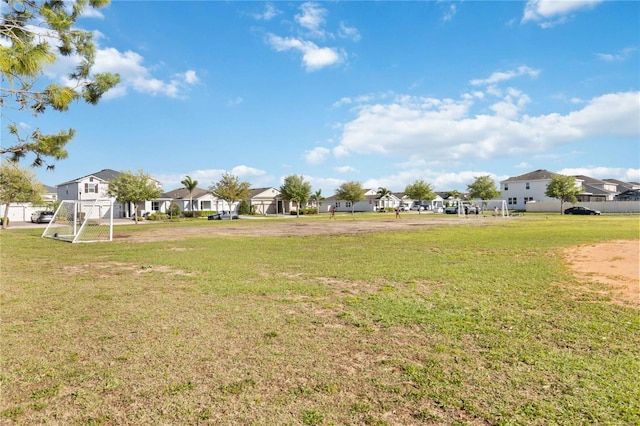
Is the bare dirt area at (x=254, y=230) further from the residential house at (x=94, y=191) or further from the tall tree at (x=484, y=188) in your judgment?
the tall tree at (x=484, y=188)

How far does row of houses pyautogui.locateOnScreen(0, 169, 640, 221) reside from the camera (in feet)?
188

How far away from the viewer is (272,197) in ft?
253

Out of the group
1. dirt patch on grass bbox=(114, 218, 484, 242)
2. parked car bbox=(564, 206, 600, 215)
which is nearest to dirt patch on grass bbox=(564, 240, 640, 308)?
dirt patch on grass bbox=(114, 218, 484, 242)

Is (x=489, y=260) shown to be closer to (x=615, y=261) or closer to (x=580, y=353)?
(x=615, y=261)

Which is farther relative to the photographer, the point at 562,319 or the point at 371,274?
the point at 371,274

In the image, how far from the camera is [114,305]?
7.27 m

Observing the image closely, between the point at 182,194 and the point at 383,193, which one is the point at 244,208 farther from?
the point at 383,193

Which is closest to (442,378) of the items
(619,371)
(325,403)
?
(325,403)

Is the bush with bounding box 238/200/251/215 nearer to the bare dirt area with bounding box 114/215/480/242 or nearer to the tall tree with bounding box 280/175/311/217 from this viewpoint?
the tall tree with bounding box 280/175/311/217

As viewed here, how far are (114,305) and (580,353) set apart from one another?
300 inches

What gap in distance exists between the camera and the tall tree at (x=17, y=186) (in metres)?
32.6

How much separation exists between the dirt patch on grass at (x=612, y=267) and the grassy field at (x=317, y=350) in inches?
21.7

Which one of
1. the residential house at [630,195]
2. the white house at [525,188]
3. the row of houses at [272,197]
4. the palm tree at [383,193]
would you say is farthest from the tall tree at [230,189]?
the residential house at [630,195]

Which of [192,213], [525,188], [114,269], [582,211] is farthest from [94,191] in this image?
[525,188]
